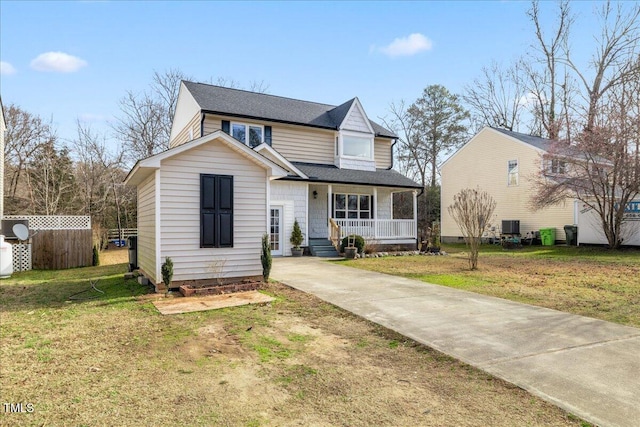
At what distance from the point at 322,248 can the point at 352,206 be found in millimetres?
3460

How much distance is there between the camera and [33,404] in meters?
3.17

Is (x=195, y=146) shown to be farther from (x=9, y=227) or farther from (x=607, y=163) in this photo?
(x=607, y=163)

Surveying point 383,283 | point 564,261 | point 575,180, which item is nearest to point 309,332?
point 383,283

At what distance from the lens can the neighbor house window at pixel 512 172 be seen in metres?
23.2

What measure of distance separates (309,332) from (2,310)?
19.0ft

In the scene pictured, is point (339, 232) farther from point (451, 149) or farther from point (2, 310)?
point (451, 149)

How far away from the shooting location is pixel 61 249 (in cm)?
1340

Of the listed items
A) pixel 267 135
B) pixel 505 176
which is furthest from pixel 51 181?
pixel 505 176

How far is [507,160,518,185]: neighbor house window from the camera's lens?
23188 millimetres

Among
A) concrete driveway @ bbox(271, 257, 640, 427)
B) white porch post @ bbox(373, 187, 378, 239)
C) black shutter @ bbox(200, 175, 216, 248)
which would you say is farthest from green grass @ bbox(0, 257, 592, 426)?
white porch post @ bbox(373, 187, 378, 239)

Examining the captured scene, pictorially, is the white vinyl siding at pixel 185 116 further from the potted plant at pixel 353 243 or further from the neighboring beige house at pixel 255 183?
the potted plant at pixel 353 243

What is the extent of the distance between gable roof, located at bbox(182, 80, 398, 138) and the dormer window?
71 centimetres

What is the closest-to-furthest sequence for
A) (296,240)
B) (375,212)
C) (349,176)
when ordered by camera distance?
1. (296,240)
2. (349,176)
3. (375,212)

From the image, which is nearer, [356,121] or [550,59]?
[356,121]
